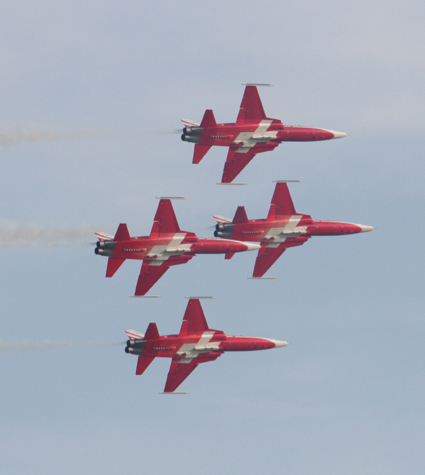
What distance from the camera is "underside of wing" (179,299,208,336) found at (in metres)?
168

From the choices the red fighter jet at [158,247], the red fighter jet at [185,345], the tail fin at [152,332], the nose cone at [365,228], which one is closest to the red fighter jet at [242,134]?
the red fighter jet at [158,247]

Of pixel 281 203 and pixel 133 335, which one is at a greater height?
pixel 281 203

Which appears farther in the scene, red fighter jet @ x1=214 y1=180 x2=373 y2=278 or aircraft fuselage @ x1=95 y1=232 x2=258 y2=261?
red fighter jet @ x1=214 y1=180 x2=373 y2=278

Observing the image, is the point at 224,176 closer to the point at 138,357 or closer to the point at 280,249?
the point at 280,249

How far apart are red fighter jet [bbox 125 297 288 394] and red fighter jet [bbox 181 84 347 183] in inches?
634

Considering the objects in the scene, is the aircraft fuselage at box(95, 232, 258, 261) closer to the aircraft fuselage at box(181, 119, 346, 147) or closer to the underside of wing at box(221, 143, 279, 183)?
the underside of wing at box(221, 143, 279, 183)

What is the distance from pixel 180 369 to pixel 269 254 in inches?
634

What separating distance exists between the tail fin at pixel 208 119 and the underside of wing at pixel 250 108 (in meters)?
2.91

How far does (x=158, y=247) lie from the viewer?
167250mm

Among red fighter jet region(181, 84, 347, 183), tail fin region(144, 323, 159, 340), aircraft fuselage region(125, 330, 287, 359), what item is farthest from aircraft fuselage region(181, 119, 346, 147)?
aircraft fuselage region(125, 330, 287, 359)

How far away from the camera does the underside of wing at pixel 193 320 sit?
16850cm

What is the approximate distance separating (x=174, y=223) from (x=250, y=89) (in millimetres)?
16993

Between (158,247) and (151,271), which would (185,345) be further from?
(158,247)

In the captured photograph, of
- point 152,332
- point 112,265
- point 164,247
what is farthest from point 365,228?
point 112,265
